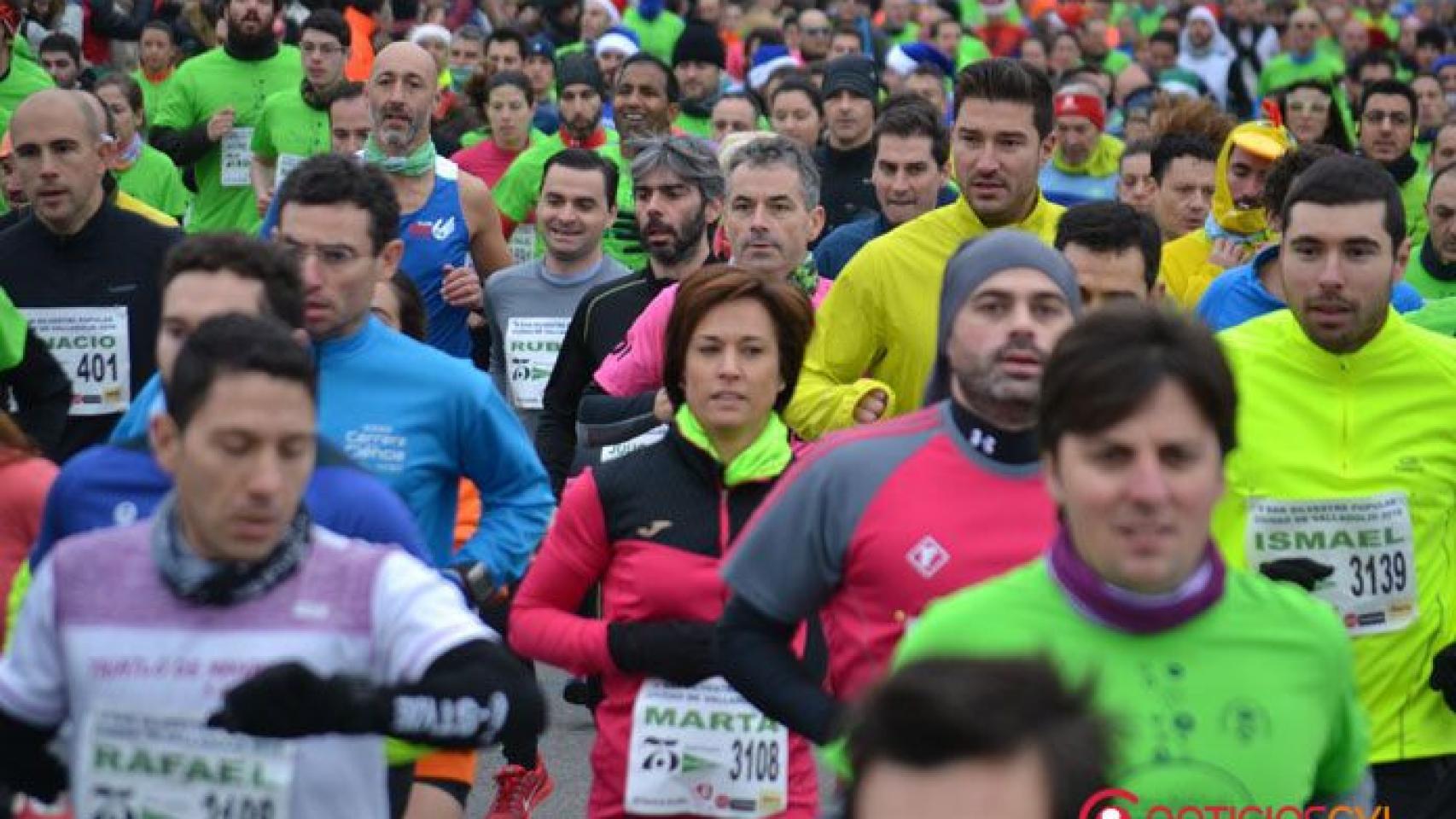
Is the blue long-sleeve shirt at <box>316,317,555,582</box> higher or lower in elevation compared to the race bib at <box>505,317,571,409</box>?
higher

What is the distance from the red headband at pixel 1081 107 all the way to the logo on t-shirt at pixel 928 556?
1192 centimetres

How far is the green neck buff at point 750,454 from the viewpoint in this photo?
6.34 meters

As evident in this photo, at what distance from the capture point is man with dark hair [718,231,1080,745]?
4941 mm

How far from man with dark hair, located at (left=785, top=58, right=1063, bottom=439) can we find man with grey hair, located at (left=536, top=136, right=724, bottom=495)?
983 millimetres

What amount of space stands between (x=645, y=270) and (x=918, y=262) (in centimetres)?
161

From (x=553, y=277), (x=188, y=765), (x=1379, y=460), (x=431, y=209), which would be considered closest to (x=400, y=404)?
(x=188, y=765)

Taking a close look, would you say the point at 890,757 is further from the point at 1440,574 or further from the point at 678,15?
the point at 678,15

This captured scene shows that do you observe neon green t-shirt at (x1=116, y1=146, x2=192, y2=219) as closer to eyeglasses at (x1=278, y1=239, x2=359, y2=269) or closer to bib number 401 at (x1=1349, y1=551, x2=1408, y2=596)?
eyeglasses at (x1=278, y1=239, x2=359, y2=269)

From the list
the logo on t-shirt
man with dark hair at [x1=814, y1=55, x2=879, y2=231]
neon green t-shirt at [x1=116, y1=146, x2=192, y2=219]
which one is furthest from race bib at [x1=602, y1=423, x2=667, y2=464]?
neon green t-shirt at [x1=116, y1=146, x2=192, y2=219]

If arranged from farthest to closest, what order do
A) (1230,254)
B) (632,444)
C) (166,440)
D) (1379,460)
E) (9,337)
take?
(1230,254) → (9,337) → (632,444) → (1379,460) → (166,440)

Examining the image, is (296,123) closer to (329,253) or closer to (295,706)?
(329,253)

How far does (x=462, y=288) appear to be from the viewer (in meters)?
10.5

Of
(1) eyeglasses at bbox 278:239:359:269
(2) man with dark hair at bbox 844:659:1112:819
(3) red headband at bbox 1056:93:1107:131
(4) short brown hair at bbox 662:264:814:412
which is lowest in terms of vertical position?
(3) red headband at bbox 1056:93:1107:131

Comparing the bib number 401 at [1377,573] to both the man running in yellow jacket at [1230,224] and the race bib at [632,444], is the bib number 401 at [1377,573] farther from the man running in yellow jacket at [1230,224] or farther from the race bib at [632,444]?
the man running in yellow jacket at [1230,224]
